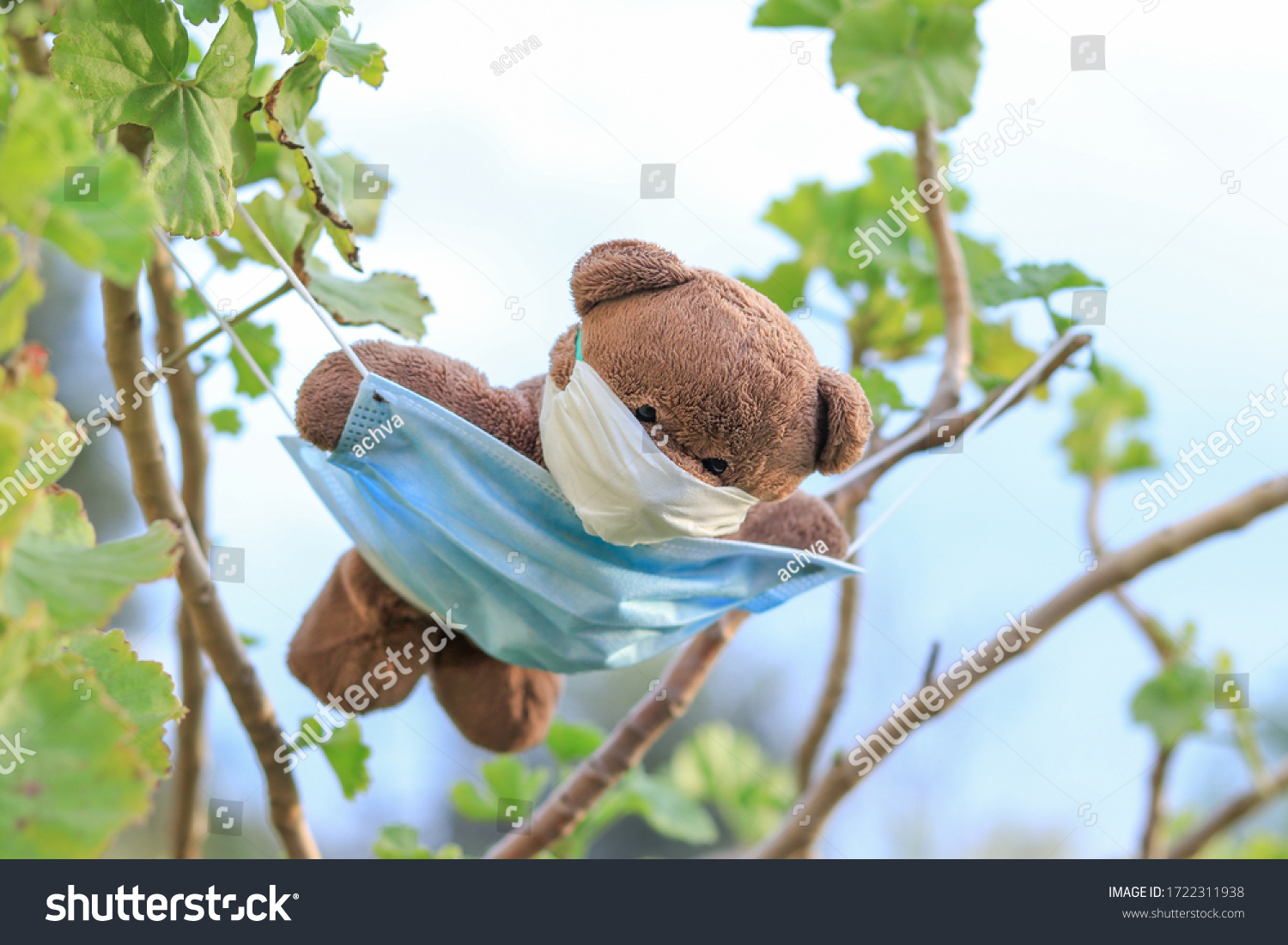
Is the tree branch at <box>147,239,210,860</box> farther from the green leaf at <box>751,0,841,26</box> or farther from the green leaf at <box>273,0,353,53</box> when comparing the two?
the green leaf at <box>751,0,841,26</box>

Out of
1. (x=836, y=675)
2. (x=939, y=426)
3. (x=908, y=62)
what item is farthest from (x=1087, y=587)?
(x=908, y=62)

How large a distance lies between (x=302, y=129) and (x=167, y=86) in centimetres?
7

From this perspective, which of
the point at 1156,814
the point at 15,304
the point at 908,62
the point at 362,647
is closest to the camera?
the point at 15,304

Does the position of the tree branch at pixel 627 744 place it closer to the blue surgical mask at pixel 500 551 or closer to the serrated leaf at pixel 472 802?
the blue surgical mask at pixel 500 551

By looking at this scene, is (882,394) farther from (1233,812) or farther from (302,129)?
(1233,812)

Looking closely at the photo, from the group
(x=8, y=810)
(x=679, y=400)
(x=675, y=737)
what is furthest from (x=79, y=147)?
(x=675, y=737)

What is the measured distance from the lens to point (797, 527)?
62 centimetres

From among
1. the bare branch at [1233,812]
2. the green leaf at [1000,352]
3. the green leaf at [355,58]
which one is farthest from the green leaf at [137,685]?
the bare branch at [1233,812]

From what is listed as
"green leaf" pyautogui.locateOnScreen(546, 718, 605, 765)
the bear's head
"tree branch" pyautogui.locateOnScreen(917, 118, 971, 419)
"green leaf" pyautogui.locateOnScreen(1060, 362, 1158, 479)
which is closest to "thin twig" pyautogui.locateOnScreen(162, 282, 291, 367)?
the bear's head

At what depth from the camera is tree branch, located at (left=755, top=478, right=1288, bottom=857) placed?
74cm

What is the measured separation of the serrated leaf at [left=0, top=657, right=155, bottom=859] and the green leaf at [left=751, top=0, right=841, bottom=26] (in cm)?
71

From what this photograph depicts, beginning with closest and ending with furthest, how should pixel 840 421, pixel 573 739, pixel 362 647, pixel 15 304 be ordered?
pixel 15 304 < pixel 840 421 < pixel 362 647 < pixel 573 739
